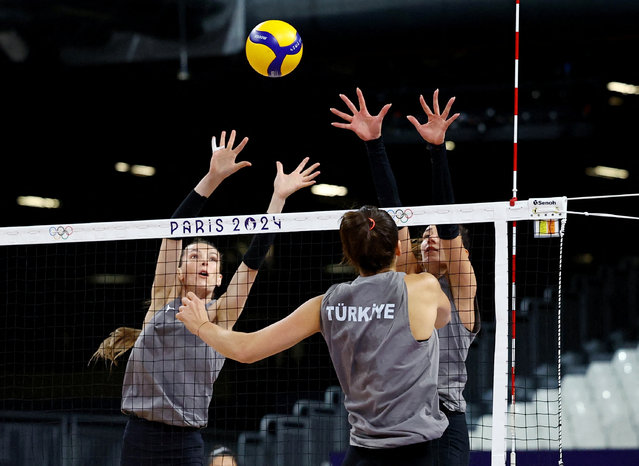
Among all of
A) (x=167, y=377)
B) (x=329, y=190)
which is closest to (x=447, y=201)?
(x=167, y=377)

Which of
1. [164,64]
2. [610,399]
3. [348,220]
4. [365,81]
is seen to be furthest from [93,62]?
[348,220]

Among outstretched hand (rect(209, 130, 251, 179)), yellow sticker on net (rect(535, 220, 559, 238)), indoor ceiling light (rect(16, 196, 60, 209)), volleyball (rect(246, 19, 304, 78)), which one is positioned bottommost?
yellow sticker on net (rect(535, 220, 559, 238))

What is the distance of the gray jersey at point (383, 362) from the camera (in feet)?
11.7

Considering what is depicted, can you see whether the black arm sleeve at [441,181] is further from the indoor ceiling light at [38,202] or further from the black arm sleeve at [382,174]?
the indoor ceiling light at [38,202]

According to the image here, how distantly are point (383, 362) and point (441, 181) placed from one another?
153cm

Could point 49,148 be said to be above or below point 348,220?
above

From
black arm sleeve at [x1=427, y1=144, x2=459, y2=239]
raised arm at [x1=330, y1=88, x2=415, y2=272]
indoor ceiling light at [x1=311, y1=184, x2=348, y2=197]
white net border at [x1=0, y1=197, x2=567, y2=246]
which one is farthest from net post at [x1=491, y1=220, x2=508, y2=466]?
indoor ceiling light at [x1=311, y1=184, x2=348, y2=197]

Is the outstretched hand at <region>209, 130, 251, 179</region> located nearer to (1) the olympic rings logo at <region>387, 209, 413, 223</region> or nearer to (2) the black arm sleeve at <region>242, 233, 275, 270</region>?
(2) the black arm sleeve at <region>242, 233, 275, 270</region>

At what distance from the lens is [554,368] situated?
13.8 meters

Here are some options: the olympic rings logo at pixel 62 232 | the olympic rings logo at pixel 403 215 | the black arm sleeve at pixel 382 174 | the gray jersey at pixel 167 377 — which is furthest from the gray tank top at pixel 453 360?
the olympic rings logo at pixel 62 232

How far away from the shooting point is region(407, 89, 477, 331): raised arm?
15.9 ft

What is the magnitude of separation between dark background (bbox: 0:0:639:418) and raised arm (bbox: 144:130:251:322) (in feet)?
23.0

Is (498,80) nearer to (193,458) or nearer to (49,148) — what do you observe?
(49,148)

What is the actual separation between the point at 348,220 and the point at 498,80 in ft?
35.3
